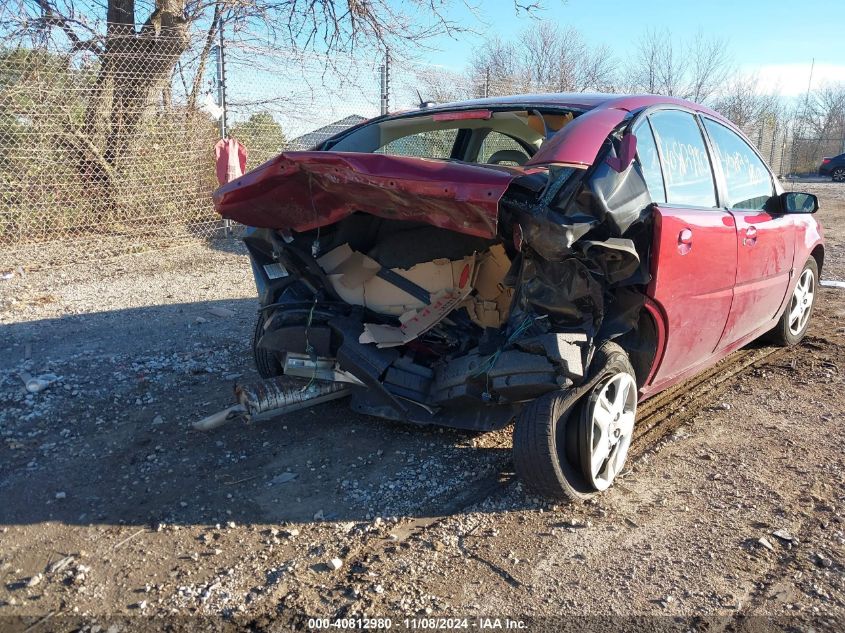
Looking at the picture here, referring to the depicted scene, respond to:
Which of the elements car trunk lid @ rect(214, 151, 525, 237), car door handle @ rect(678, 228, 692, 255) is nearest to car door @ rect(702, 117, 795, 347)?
car door handle @ rect(678, 228, 692, 255)

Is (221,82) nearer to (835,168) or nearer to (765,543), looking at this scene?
(765,543)

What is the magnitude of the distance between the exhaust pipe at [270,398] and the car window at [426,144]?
64.3 inches

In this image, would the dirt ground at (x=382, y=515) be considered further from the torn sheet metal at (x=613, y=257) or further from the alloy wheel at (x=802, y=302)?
the torn sheet metal at (x=613, y=257)

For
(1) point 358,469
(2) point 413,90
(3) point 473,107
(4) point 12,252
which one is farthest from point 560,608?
(2) point 413,90

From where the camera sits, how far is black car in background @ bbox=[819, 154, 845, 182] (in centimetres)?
3147

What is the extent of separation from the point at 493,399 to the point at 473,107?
5.87ft

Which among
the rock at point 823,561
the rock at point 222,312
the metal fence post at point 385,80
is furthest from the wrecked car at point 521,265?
the metal fence post at point 385,80

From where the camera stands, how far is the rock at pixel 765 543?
2961 mm

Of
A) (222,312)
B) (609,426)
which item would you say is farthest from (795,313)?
(222,312)

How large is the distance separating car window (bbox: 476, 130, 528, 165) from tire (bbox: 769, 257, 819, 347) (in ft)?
8.19

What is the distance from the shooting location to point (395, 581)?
271 cm

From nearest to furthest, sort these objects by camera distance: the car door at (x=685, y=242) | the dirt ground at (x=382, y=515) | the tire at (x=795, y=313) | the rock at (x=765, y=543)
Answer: the dirt ground at (x=382, y=515) → the rock at (x=765, y=543) → the car door at (x=685, y=242) → the tire at (x=795, y=313)

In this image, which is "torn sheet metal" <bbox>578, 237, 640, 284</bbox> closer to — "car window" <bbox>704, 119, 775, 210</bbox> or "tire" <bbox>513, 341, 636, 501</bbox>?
"tire" <bbox>513, 341, 636, 501</bbox>

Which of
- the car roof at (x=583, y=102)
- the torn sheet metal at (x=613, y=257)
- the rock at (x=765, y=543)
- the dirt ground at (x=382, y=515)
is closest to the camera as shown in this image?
the dirt ground at (x=382, y=515)
